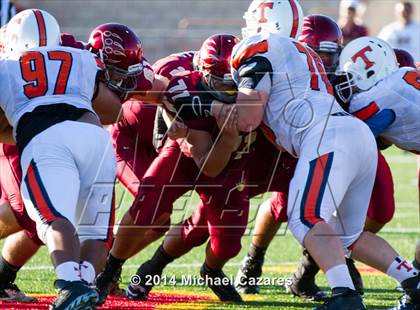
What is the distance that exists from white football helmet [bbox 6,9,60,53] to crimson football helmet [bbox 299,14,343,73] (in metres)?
1.35

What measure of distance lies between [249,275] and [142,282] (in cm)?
66

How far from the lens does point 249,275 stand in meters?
4.97

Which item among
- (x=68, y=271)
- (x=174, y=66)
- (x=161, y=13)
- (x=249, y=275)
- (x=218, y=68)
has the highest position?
(x=218, y=68)

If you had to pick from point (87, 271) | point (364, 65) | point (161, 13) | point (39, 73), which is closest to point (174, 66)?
point (364, 65)

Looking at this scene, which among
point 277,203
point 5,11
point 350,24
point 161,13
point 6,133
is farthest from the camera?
point 161,13

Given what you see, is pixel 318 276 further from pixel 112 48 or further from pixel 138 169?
pixel 112 48

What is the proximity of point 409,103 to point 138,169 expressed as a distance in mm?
1501

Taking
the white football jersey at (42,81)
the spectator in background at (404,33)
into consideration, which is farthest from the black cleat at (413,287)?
the spectator in background at (404,33)

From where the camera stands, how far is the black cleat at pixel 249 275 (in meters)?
4.91

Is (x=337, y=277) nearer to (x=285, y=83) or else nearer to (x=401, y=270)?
(x=401, y=270)

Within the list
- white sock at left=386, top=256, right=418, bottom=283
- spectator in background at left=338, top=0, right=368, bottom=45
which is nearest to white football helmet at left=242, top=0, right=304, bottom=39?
white sock at left=386, top=256, right=418, bottom=283

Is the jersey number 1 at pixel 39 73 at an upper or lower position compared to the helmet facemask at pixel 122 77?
upper

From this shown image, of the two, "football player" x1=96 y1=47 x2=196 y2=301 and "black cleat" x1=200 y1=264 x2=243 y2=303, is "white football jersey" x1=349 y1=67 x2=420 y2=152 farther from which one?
"black cleat" x1=200 y1=264 x2=243 y2=303

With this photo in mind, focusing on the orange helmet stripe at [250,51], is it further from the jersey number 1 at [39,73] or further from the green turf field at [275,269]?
the green turf field at [275,269]
